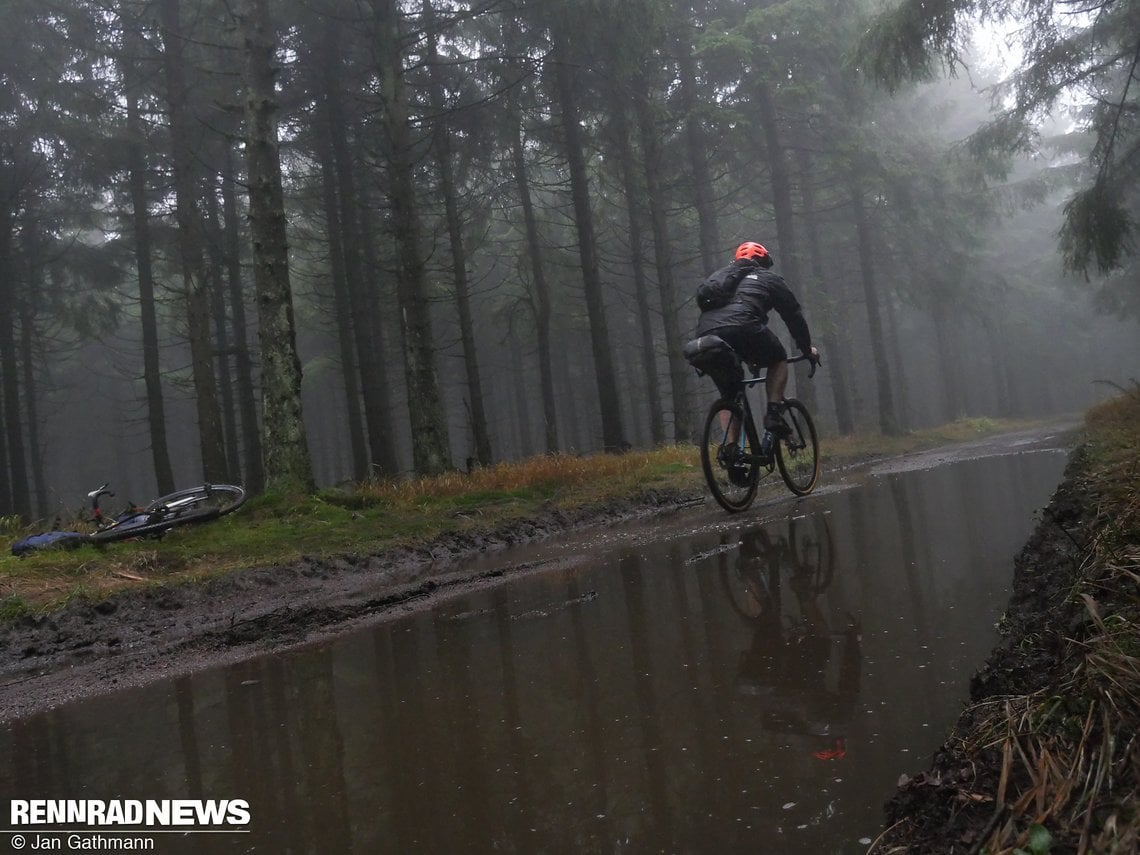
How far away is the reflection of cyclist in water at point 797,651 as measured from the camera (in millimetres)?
2498

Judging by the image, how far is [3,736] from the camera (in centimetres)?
350

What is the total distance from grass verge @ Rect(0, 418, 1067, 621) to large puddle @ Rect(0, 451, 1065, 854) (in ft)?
9.92

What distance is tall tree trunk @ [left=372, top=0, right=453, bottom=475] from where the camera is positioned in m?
13.6

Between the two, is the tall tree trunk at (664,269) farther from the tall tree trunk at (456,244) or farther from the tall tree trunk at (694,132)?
the tall tree trunk at (456,244)

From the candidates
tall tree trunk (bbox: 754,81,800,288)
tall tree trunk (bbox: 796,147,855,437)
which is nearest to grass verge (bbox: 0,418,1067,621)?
tall tree trunk (bbox: 754,81,800,288)

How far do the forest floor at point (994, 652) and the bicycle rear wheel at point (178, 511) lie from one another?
1.44 metres

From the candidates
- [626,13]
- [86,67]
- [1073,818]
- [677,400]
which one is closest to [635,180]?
[626,13]

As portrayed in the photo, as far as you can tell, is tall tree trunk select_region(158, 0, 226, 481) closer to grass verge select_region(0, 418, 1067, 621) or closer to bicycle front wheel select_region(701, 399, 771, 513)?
grass verge select_region(0, 418, 1067, 621)

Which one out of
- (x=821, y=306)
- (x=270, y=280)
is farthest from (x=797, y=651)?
(x=821, y=306)

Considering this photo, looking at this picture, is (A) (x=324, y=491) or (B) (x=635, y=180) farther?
(B) (x=635, y=180)

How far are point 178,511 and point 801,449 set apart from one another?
21.1 ft

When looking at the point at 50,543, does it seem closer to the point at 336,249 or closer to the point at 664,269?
the point at 336,249

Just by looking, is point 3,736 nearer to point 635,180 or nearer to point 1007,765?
point 1007,765

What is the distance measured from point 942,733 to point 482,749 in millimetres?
1330
